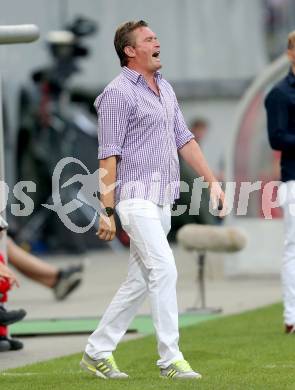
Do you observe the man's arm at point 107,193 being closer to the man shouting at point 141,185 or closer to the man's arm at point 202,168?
the man shouting at point 141,185

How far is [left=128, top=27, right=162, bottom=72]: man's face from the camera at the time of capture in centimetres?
889

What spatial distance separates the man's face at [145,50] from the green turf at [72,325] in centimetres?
360

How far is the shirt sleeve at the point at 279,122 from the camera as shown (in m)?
11.2

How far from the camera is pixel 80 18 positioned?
2736 cm

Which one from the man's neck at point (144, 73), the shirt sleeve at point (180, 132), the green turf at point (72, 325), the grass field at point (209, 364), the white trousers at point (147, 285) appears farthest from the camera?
the green turf at point (72, 325)

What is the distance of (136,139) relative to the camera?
8.80 m

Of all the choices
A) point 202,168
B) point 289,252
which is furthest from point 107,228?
point 289,252

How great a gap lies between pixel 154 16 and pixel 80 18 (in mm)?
2737

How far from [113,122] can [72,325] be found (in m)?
4.27

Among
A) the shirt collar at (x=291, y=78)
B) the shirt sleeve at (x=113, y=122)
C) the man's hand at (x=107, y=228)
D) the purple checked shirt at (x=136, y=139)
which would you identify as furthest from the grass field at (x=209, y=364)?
the shirt collar at (x=291, y=78)

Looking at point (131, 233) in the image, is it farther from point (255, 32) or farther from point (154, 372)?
point (255, 32)

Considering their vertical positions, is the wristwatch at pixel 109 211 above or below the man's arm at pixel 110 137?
below

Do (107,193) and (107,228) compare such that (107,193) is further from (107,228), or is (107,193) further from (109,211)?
(107,228)

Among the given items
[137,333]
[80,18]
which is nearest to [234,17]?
[80,18]
